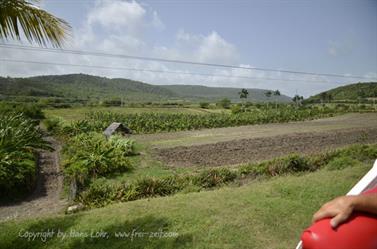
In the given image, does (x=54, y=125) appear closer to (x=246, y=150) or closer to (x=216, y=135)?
(x=216, y=135)

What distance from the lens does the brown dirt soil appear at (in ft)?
41.5

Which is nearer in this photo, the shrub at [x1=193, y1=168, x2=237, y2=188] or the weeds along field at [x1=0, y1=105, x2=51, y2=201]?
the shrub at [x1=193, y1=168, x2=237, y2=188]

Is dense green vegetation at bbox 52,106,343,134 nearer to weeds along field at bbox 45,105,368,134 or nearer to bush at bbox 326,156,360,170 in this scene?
weeds along field at bbox 45,105,368,134

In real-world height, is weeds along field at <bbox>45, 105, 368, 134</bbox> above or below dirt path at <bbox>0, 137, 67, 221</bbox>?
above

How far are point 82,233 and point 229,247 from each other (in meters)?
2.19

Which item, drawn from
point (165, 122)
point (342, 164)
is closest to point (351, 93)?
point (165, 122)

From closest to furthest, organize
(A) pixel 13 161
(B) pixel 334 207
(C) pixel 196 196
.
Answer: (B) pixel 334 207 < (C) pixel 196 196 < (A) pixel 13 161

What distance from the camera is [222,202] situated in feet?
18.1

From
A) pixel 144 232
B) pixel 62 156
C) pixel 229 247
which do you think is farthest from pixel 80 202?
pixel 62 156

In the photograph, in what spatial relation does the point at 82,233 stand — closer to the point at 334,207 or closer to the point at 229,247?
the point at 229,247

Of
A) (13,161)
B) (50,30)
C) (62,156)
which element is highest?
(50,30)

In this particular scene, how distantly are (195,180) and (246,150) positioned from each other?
6893 millimetres

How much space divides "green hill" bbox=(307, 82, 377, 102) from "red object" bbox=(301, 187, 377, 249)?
260ft

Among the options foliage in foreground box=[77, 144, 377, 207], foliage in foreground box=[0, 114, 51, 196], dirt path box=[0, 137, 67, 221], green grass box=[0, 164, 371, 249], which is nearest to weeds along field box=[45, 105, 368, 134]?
dirt path box=[0, 137, 67, 221]
